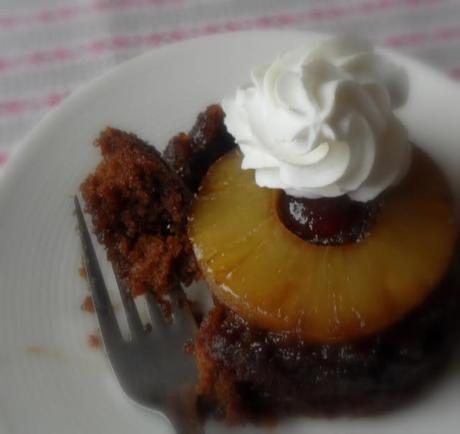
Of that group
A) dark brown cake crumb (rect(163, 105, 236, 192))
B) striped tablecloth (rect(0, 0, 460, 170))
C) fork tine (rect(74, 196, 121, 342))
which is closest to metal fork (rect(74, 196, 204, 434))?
fork tine (rect(74, 196, 121, 342))

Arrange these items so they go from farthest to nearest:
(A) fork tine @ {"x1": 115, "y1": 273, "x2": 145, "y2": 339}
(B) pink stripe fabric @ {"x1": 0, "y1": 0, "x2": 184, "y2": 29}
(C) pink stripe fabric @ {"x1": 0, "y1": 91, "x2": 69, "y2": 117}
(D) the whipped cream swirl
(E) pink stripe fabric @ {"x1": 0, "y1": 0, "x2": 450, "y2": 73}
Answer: (B) pink stripe fabric @ {"x1": 0, "y1": 0, "x2": 184, "y2": 29} → (E) pink stripe fabric @ {"x1": 0, "y1": 0, "x2": 450, "y2": 73} → (C) pink stripe fabric @ {"x1": 0, "y1": 91, "x2": 69, "y2": 117} → (A) fork tine @ {"x1": 115, "y1": 273, "x2": 145, "y2": 339} → (D) the whipped cream swirl

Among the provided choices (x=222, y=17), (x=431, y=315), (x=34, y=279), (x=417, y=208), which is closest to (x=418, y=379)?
(x=431, y=315)

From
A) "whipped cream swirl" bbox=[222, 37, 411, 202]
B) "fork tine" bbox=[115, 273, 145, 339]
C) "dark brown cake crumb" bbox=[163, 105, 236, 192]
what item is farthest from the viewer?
"dark brown cake crumb" bbox=[163, 105, 236, 192]

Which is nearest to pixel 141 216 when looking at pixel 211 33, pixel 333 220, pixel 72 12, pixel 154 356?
pixel 154 356

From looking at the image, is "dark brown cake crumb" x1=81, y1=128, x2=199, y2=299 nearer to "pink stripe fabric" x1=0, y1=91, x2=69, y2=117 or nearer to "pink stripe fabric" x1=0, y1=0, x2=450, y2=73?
"pink stripe fabric" x1=0, y1=91, x2=69, y2=117

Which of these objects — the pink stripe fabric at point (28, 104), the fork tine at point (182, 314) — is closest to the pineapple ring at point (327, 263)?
the fork tine at point (182, 314)

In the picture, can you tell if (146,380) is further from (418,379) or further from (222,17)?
(222,17)

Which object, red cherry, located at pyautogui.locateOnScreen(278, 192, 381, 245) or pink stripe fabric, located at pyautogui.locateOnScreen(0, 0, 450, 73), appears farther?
pink stripe fabric, located at pyautogui.locateOnScreen(0, 0, 450, 73)
